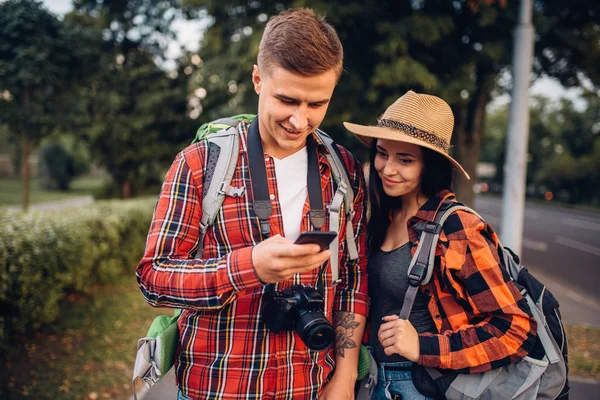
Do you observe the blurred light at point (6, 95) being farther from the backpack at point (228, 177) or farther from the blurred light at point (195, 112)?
the backpack at point (228, 177)

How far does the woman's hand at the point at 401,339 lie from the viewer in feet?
5.60

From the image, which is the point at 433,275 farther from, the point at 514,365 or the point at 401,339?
the point at 514,365

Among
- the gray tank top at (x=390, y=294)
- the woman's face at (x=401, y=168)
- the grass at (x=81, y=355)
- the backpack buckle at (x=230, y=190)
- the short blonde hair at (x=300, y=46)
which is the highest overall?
the short blonde hair at (x=300, y=46)

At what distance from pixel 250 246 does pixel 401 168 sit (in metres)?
0.82

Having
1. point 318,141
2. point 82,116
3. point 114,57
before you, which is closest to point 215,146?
point 318,141

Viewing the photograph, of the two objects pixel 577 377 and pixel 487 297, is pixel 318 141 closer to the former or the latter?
pixel 487 297

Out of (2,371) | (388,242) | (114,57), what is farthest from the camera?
(114,57)

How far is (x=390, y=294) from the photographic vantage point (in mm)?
1879

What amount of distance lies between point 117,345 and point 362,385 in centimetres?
400

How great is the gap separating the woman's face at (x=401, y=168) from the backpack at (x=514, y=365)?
222mm

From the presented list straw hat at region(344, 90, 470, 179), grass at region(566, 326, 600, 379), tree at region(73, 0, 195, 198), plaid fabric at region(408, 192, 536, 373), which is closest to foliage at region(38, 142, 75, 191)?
tree at region(73, 0, 195, 198)

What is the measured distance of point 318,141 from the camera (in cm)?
180

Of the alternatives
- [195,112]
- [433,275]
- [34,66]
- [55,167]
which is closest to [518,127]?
[433,275]

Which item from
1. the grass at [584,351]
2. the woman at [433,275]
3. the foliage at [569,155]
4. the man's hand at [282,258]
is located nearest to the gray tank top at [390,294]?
the woman at [433,275]
